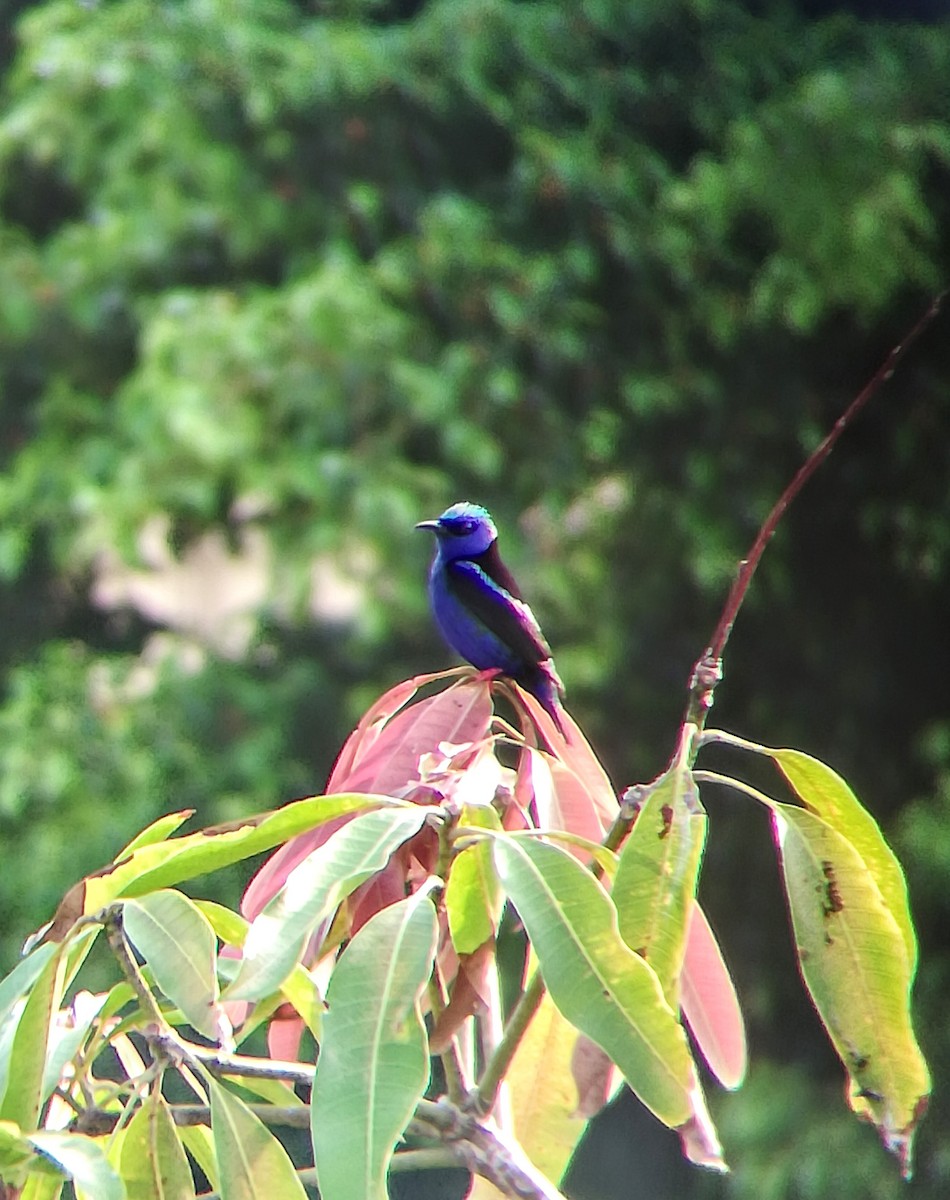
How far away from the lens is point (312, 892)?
655mm

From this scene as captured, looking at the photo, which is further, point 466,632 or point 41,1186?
point 466,632

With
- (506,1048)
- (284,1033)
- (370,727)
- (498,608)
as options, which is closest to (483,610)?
(498,608)

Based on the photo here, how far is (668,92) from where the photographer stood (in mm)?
3189

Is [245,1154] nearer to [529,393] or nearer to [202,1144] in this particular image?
[202,1144]

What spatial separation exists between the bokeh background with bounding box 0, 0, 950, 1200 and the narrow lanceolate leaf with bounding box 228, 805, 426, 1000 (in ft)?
7.68

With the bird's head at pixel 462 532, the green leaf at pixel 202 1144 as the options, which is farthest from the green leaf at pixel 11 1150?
the bird's head at pixel 462 532

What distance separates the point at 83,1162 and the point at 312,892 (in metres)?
0.14

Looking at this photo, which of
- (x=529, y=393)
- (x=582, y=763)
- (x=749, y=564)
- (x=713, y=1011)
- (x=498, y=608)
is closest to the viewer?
(x=749, y=564)

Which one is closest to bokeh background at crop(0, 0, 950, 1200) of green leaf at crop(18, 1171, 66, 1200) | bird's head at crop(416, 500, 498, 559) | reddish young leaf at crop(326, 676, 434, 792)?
bird's head at crop(416, 500, 498, 559)

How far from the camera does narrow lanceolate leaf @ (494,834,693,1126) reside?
634 mm

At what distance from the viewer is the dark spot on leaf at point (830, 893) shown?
2.38ft

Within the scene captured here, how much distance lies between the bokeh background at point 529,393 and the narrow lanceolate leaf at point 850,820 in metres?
2.24

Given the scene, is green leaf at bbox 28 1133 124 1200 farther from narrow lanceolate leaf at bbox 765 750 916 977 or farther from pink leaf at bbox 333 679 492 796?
narrow lanceolate leaf at bbox 765 750 916 977

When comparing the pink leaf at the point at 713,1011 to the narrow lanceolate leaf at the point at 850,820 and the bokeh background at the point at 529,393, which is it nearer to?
the narrow lanceolate leaf at the point at 850,820
